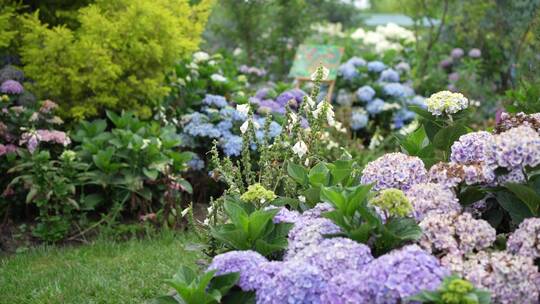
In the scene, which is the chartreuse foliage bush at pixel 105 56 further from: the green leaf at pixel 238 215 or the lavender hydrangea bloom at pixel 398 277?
the lavender hydrangea bloom at pixel 398 277

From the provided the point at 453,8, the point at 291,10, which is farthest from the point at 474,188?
the point at 453,8

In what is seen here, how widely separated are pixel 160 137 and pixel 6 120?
1072mm

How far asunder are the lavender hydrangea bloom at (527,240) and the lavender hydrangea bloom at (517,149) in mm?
199

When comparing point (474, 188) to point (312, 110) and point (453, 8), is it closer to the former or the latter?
point (312, 110)

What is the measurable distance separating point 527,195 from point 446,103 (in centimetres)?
69

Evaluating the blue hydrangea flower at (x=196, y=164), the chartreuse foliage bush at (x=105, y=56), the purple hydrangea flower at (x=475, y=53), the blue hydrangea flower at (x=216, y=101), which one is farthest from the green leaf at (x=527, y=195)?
the purple hydrangea flower at (x=475, y=53)

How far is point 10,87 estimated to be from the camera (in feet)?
16.2

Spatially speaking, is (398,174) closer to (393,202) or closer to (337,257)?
(393,202)

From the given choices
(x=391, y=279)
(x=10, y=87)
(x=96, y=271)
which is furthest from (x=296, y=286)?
(x=10, y=87)

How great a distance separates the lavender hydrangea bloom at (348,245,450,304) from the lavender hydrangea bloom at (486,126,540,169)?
46cm

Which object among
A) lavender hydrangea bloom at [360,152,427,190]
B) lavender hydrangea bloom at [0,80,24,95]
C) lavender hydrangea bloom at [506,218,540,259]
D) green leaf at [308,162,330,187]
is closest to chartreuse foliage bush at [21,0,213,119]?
lavender hydrangea bloom at [0,80,24,95]

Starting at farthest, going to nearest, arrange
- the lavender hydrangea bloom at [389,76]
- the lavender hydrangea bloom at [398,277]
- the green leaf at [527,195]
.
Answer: the lavender hydrangea bloom at [389,76], the green leaf at [527,195], the lavender hydrangea bloom at [398,277]

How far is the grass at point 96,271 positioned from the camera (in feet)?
11.5

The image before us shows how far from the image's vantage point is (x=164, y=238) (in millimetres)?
4539
